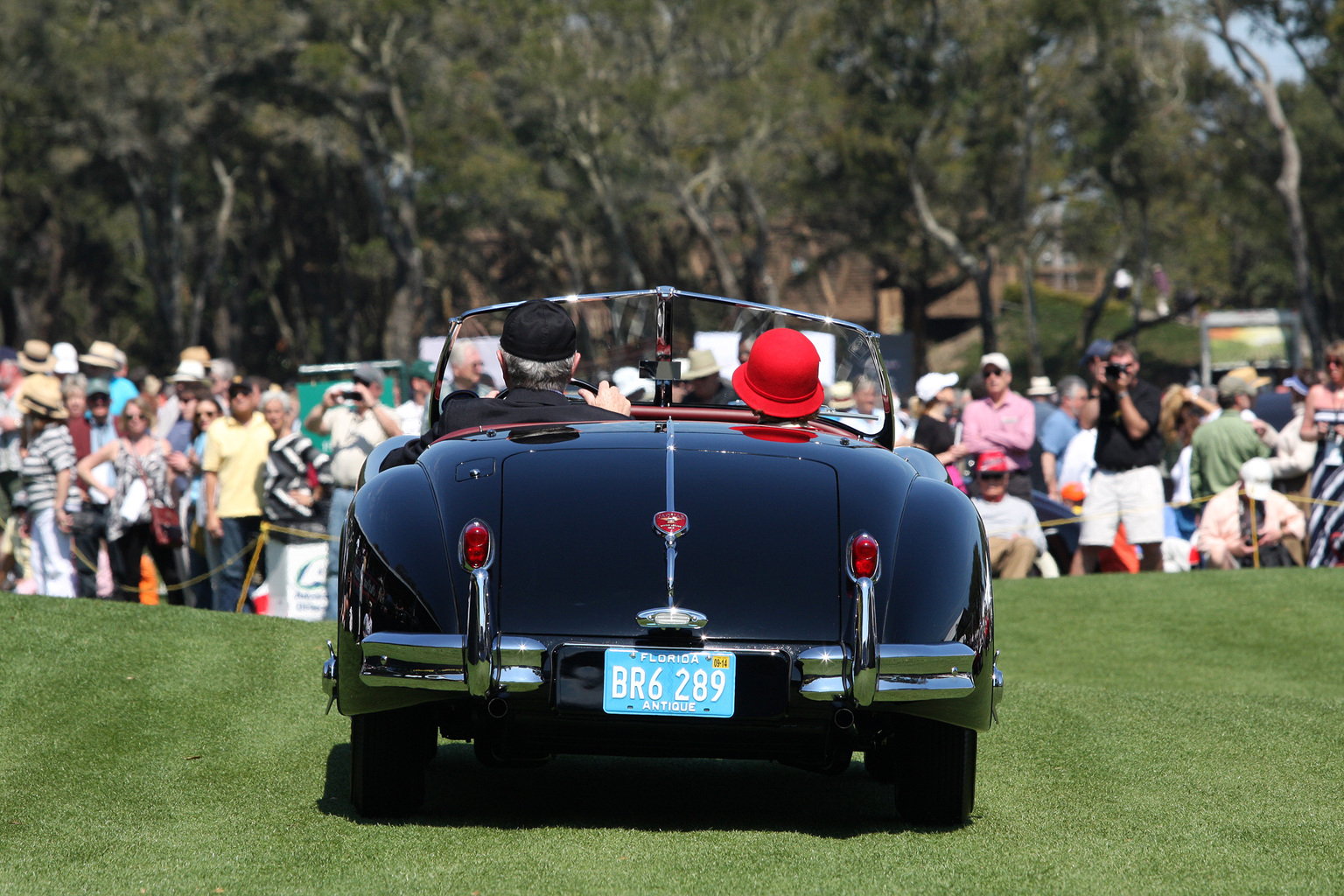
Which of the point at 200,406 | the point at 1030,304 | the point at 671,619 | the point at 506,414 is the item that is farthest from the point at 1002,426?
A: the point at 1030,304

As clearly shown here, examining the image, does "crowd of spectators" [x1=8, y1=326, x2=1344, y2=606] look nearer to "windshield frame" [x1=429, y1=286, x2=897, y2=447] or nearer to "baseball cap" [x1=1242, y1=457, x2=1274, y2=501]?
"baseball cap" [x1=1242, y1=457, x2=1274, y2=501]

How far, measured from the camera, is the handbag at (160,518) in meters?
11.6

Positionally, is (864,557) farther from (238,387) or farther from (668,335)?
(238,387)

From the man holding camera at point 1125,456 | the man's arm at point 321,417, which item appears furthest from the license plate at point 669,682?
the man's arm at point 321,417

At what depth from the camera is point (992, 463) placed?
10.5 m

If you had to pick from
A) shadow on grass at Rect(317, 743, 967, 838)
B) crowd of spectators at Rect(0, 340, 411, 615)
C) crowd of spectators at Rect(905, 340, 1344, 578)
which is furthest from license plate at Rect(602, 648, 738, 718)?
crowd of spectators at Rect(0, 340, 411, 615)

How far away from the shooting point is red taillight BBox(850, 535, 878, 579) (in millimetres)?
3896

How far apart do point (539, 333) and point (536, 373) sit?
12cm

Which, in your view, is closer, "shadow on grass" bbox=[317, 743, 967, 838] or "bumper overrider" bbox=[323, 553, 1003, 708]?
"bumper overrider" bbox=[323, 553, 1003, 708]

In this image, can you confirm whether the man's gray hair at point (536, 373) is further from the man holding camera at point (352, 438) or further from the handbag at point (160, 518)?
the handbag at point (160, 518)

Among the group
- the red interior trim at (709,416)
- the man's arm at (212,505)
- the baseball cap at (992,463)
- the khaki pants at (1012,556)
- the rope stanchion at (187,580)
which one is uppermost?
the red interior trim at (709,416)

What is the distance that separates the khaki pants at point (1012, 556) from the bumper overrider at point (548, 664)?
23.0 feet

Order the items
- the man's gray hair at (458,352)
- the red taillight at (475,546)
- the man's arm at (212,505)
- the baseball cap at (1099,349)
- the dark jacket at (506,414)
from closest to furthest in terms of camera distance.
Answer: the red taillight at (475,546) < the dark jacket at (506,414) < the man's gray hair at (458,352) < the man's arm at (212,505) < the baseball cap at (1099,349)

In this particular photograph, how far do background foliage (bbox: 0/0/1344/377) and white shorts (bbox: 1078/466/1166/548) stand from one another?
26.9m
